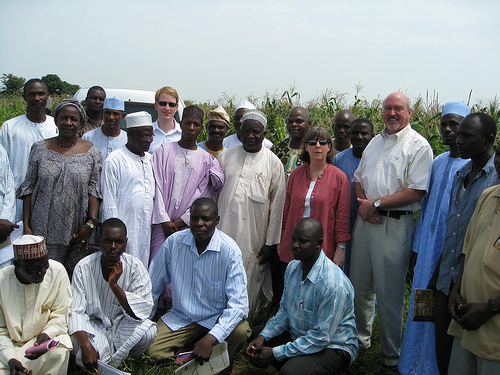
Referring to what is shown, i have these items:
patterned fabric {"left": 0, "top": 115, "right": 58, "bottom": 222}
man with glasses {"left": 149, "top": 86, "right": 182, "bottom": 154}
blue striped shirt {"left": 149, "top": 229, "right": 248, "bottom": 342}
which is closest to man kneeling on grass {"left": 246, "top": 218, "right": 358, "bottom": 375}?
blue striped shirt {"left": 149, "top": 229, "right": 248, "bottom": 342}

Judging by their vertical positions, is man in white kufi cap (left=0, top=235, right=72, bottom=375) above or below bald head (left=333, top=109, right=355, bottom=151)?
below

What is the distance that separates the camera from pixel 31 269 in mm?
3383

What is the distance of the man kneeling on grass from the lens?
11.0 ft

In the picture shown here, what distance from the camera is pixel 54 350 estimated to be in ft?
11.0

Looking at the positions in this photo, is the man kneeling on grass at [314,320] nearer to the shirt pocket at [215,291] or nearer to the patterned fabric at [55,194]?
the shirt pocket at [215,291]

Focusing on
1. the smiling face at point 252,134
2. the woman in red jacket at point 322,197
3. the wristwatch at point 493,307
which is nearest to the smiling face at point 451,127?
the woman in red jacket at point 322,197

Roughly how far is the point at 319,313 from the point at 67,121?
278cm

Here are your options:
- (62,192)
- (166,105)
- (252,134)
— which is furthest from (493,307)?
(166,105)

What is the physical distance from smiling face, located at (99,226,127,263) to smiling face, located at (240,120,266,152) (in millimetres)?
1591

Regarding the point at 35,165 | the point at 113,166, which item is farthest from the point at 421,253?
the point at 35,165

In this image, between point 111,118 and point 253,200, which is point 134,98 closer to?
point 111,118

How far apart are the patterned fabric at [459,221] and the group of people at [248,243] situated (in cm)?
1

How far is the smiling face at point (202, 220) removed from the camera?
372 centimetres

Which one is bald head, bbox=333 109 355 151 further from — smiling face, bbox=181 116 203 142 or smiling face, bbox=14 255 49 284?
smiling face, bbox=14 255 49 284
